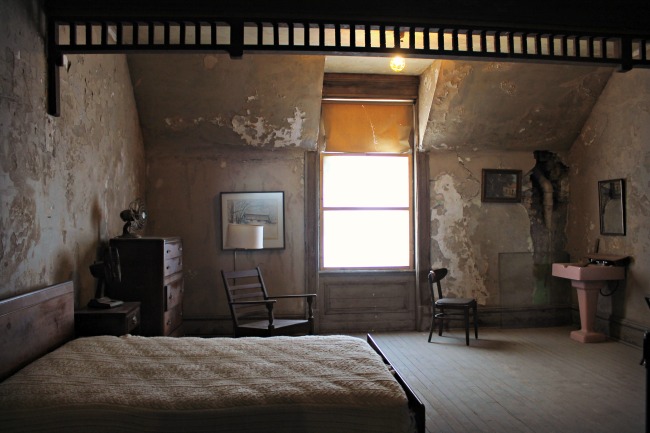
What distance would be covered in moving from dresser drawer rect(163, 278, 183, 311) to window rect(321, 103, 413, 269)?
209 centimetres

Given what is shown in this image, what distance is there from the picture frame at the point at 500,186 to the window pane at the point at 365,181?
1.07 m

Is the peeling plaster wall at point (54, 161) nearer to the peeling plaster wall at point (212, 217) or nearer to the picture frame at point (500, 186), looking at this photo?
the peeling plaster wall at point (212, 217)

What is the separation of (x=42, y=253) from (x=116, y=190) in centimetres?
172

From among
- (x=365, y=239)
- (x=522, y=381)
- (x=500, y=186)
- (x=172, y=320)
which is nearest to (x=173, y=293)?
(x=172, y=320)

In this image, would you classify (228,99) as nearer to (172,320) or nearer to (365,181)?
(365,181)

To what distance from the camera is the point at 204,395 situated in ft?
7.94

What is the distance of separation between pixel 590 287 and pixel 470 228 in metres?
1.61

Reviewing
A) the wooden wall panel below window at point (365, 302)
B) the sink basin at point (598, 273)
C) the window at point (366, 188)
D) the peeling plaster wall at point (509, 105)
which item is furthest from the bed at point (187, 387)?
the peeling plaster wall at point (509, 105)

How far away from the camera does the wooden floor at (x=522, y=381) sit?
359 cm

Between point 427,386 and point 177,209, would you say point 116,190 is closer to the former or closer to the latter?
point 177,209

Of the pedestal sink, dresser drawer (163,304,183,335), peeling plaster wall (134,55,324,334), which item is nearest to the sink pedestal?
the pedestal sink

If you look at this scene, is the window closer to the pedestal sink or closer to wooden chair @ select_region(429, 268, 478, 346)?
wooden chair @ select_region(429, 268, 478, 346)

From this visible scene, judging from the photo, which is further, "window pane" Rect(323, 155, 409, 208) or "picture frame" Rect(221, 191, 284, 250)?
"window pane" Rect(323, 155, 409, 208)

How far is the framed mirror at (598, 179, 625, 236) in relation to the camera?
19.7ft
